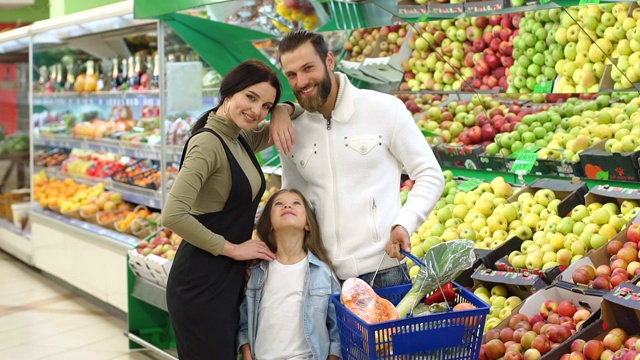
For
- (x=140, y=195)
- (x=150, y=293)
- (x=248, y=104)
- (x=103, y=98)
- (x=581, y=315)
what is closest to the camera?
(x=248, y=104)

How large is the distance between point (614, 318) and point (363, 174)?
1022mm

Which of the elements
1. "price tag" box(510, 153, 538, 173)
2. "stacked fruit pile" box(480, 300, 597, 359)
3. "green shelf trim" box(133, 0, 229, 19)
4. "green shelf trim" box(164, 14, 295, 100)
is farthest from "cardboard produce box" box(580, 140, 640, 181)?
"green shelf trim" box(133, 0, 229, 19)

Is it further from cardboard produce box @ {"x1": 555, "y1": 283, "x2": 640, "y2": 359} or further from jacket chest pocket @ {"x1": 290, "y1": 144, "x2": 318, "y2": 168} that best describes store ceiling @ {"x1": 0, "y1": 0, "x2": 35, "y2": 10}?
cardboard produce box @ {"x1": 555, "y1": 283, "x2": 640, "y2": 359}

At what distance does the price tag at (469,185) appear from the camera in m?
4.36

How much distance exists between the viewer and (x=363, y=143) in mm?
2547

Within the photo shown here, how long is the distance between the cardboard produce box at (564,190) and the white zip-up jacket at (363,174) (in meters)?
1.35

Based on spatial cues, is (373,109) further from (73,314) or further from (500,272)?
(73,314)

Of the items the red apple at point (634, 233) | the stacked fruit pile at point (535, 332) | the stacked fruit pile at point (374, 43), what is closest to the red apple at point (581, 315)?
the stacked fruit pile at point (535, 332)

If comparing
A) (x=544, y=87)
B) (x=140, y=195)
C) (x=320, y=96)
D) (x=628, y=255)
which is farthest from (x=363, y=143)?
(x=140, y=195)

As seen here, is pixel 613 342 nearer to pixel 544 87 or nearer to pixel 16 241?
pixel 544 87

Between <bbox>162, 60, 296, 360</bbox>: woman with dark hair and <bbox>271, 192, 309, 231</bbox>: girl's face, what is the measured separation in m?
0.09

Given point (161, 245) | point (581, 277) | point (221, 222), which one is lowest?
point (161, 245)

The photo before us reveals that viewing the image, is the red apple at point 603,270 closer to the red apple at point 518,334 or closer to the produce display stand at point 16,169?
the red apple at point 518,334

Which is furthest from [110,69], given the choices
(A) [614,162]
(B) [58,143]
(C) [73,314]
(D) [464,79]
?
(A) [614,162]
